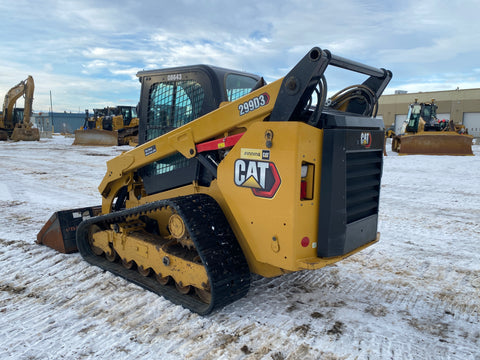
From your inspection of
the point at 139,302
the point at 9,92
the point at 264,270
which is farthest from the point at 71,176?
the point at 9,92

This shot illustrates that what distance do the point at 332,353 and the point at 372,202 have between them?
52.0 inches

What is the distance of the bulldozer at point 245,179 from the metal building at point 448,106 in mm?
46784

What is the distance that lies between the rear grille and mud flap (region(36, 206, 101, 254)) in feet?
11.0

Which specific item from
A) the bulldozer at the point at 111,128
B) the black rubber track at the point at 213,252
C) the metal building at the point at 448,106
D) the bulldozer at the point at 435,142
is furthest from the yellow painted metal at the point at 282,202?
the metal building at the point at 448,106

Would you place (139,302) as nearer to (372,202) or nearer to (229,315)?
(229,315)

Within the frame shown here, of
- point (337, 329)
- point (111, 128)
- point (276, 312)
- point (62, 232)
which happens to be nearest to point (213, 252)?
point (276, 312)

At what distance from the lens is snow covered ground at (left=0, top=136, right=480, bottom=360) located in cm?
254

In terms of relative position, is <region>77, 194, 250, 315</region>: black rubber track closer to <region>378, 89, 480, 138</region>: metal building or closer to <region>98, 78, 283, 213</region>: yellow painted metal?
<region>98, 78, 283, 213</region>: yellow painted metal

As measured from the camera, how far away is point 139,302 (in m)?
3.20

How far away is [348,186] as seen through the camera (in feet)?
9.25

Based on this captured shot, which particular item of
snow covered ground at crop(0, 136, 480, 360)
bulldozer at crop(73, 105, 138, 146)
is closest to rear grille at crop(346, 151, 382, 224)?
snow covered ground at crop(0, 136, 480, 360)

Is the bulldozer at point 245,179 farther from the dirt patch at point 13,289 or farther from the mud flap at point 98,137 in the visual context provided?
the mud flap at point 98,137

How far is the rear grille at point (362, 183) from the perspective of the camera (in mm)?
2846

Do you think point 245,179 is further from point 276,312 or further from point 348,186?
point 276,312
